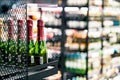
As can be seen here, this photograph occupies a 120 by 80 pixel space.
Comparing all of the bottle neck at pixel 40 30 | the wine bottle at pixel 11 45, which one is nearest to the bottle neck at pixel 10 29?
the wine bottle at pixel 11 45

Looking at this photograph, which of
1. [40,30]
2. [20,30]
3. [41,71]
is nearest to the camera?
[20,30]

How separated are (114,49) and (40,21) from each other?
2.22 m

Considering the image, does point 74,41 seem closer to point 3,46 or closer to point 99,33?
point 99,33

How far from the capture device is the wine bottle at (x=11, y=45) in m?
0.98

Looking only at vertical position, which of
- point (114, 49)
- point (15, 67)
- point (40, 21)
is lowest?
point (114, 49)

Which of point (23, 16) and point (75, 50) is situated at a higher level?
point (23, 16)

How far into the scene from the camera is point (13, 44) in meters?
1.00

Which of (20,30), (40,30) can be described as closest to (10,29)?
(20,30)

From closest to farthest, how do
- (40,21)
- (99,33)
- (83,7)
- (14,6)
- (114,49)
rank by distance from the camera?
(14,6), (40,21), (83,7), (99,33), (114,49)

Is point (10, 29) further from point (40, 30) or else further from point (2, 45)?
point (40, 30)

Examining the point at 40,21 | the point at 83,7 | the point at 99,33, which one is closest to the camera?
the point at 40,21

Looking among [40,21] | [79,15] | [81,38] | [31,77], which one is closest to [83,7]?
[79,15]

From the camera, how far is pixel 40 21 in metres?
1.27

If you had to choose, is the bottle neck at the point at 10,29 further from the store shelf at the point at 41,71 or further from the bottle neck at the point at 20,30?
the store shelf at the point at 41,71
